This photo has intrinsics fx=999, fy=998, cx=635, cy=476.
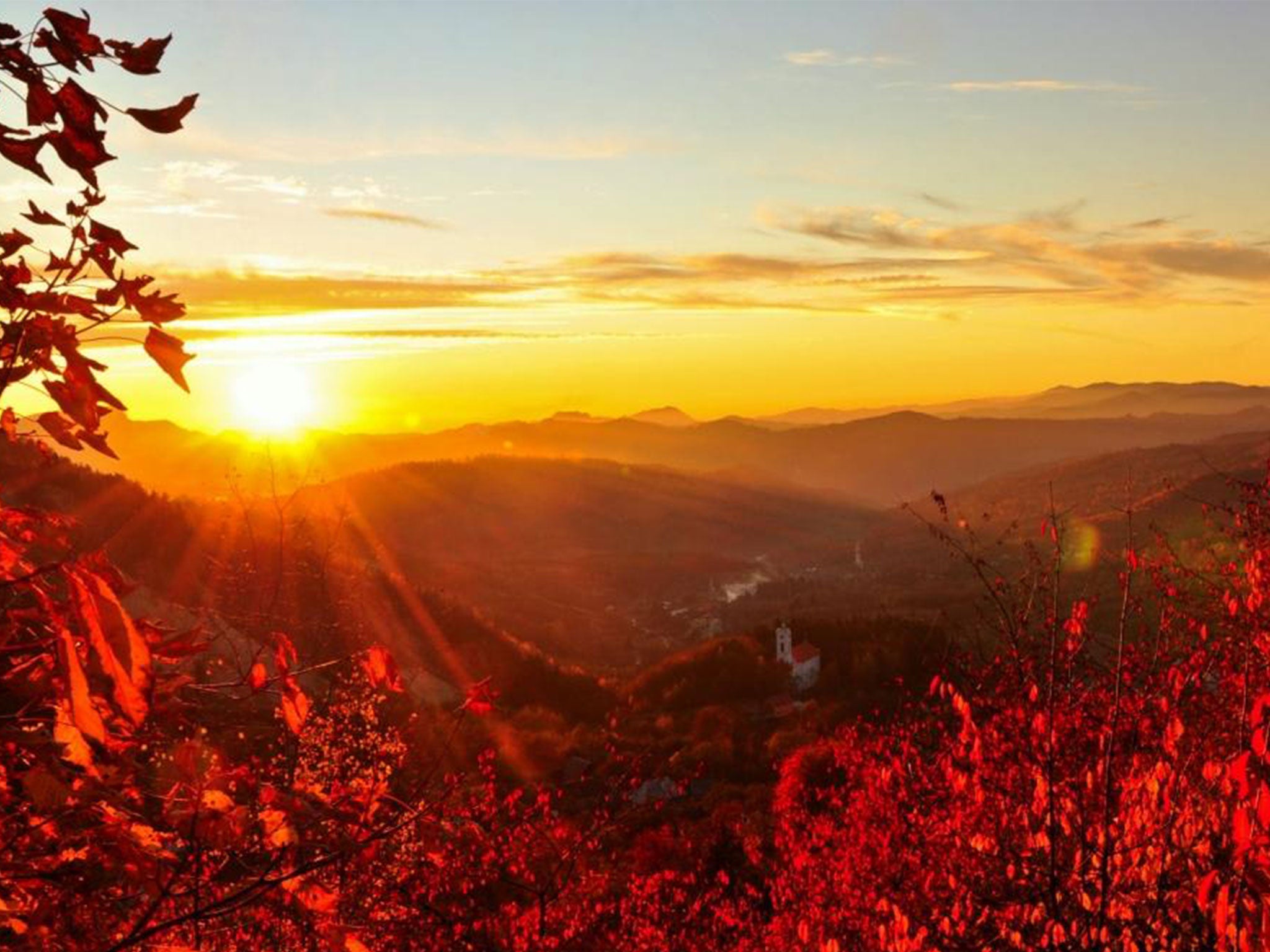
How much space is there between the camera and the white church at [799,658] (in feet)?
270

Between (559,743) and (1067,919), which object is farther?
(559,743)

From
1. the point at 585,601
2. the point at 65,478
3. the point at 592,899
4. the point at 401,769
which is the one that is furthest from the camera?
the point at 585,601

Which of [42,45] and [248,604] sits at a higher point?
[42,45]

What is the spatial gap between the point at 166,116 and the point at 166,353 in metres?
0.65

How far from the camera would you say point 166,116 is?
8.87 ft

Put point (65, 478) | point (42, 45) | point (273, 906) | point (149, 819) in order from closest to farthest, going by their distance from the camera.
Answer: point (42, 45) → point (149, 819) → point (273, 906) → point (65, 478)

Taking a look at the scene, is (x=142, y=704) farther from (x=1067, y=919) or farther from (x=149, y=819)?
(x=1067, y=919)

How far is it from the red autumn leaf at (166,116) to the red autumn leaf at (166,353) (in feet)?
1.86

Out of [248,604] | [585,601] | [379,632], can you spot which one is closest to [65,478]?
[248,604]

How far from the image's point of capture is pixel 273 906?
7621 millimetres

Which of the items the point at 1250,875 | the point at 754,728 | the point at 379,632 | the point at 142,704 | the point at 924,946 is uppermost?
the point at 142,704

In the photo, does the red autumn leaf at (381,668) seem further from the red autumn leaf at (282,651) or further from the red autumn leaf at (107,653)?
the red autumn leaf at (107,653)

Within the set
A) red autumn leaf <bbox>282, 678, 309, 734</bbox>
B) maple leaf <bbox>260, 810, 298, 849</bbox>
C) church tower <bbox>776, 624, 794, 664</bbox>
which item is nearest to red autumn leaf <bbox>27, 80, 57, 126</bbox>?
red autumn leaf <bbox>282, 678, 309, 734</bbox>

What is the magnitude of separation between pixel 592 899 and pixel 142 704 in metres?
28.3
